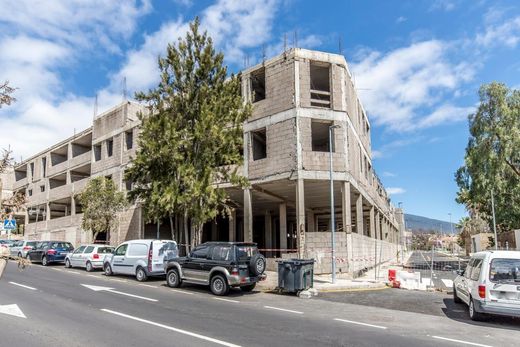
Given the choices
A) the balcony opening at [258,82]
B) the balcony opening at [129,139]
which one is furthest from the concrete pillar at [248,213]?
the balcony opening at [129,139]

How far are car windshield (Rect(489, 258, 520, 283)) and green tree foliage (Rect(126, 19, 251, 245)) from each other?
39.3 feet

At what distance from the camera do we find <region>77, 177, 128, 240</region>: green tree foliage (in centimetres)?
2975

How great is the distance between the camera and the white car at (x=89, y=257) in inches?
914

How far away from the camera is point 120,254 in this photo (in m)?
20.1

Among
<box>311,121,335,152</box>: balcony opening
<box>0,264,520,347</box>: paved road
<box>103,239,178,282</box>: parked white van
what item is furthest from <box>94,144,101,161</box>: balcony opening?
<box>0,264,520,347</box>: paved road

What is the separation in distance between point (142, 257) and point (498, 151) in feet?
81.5

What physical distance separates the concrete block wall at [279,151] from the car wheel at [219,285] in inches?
363

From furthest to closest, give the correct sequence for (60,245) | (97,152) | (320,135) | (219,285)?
(97,152) < (320,135) < (60,245) < (219,285)

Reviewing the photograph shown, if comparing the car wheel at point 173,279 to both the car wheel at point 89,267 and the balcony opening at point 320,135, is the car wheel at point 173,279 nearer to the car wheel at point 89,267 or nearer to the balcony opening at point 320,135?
the car wheel at point 89,267

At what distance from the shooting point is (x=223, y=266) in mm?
14836

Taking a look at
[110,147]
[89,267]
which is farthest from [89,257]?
[110,147]

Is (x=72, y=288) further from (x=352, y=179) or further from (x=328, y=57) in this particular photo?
(x=328, y=57)

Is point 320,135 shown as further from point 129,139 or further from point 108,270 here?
point 129,139

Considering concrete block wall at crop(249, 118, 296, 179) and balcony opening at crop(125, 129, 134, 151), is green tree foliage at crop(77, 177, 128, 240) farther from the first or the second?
concrete block wall at crop(249, 118, 296, 179)
